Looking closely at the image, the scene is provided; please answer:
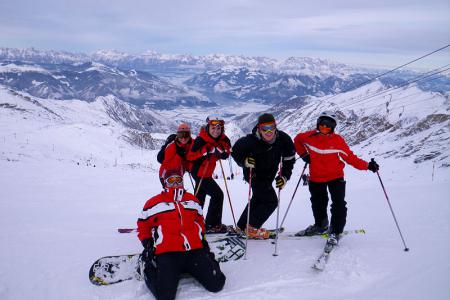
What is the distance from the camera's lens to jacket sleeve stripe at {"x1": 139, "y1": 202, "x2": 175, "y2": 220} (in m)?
6.23

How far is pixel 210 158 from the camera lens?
7758mm

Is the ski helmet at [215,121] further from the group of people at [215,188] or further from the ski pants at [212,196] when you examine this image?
the ski pants at [212,196]

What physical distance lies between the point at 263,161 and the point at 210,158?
1.28 meters

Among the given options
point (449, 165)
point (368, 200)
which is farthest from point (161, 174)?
point (449, 165)

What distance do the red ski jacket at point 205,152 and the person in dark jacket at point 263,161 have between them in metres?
0.64

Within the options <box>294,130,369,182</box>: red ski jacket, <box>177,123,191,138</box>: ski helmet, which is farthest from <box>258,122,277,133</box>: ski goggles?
<box>177,123,191,138</box>: ski helmet

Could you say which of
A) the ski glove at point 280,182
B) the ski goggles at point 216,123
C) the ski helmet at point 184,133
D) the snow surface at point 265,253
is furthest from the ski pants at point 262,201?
the ski helmet at point 184,133

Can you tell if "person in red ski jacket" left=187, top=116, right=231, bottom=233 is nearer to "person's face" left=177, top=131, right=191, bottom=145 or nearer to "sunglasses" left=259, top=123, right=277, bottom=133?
"person's face" left=177, top=131, right=191, bottom=145

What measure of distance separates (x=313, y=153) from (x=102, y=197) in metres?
9.02

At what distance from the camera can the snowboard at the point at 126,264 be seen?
5.96m

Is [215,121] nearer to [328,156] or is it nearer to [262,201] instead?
[262,201]

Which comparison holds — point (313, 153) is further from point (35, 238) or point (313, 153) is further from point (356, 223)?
point (35, 238)

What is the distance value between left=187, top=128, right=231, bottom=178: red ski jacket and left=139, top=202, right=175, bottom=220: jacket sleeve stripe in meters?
1.62

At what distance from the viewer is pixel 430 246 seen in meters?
6.31
